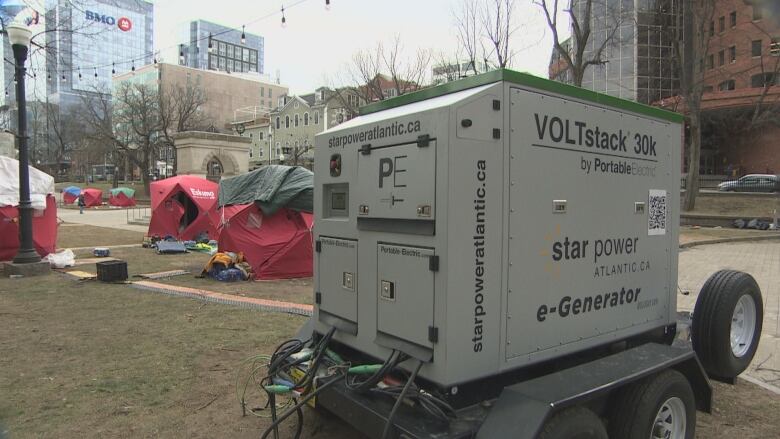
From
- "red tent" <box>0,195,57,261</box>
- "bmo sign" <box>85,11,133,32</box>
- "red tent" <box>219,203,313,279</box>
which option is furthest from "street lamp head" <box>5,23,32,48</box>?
"red tent" <box>219,203,313,279</box>

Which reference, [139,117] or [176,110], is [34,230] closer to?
[139,117]

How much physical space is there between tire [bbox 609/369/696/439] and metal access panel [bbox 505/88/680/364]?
0.41m

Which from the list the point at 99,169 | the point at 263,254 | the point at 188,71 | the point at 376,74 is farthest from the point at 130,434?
the point at 99,169

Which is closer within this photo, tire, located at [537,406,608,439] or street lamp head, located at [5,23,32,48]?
tire, located at [537,406,608,439]

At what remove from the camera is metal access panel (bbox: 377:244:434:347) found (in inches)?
107

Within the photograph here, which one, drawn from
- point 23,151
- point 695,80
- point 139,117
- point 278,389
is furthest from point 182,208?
point 139,117

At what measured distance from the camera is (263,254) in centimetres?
1046

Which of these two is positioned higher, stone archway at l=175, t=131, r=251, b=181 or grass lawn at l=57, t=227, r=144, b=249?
stone archway at l=175, t=131, r=251, b=181

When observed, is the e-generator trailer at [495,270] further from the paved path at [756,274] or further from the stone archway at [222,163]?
the stone archway at [222,163]

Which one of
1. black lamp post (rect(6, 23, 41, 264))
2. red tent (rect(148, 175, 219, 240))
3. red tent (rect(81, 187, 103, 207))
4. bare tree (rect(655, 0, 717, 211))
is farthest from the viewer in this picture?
red tent (rect(81, 187, 103, 207))

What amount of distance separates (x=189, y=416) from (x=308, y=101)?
79.8 meters

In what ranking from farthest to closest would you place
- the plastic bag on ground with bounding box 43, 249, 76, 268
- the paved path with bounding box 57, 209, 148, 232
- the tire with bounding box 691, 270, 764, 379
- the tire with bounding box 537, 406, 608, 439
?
the paved path with bounding box 57, 209, 148, 232, the plastic bag on ground with bounding box 43, 249, 76, 268, the tire with bounding box 691, 270, 764, 379, the tire with bounding box 537, 406, 608, 439

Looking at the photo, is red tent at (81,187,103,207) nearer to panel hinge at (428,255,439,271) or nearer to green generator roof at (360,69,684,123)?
green generator roof at (360,69,684,123)

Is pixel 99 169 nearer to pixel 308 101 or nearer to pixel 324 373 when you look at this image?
pixel 308 101
